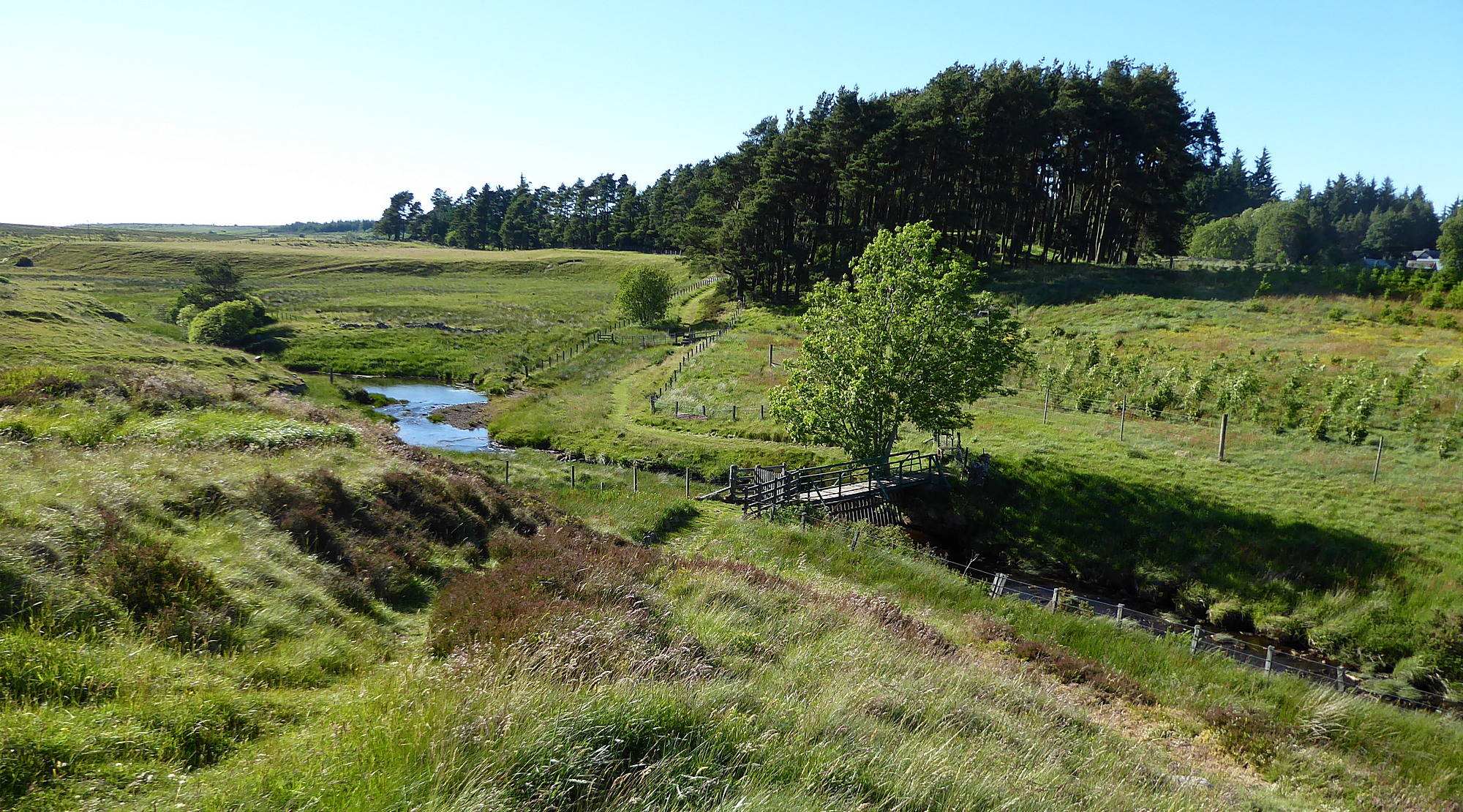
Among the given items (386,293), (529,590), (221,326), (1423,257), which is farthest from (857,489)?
(1423,257)

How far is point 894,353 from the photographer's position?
2556cm

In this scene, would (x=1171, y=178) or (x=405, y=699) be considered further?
(x=1171, y=178)

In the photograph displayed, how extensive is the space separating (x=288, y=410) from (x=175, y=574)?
43.6 feet

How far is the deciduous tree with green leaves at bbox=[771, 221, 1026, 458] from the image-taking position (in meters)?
25.6

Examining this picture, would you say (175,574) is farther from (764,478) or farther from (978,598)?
(764,478)

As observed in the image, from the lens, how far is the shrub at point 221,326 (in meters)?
63.3

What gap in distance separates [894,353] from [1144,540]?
34.2ft

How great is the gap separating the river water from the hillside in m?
16.2

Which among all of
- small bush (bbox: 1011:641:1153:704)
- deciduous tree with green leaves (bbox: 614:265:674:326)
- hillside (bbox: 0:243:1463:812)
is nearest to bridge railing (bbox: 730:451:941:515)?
hillside (bbox: 0:243:1463:812)

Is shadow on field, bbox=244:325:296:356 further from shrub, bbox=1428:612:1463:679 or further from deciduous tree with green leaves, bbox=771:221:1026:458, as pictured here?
shrub, bbox=1428:612:1463:679

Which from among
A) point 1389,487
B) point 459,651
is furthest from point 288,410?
point 1389,487

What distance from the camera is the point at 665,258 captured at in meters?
124

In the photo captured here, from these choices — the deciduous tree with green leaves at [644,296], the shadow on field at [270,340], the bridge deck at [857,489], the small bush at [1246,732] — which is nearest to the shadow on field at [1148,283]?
the deciduous tree with green leaves at [644,296]

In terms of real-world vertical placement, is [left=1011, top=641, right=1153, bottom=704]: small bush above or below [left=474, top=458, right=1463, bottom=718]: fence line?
above
